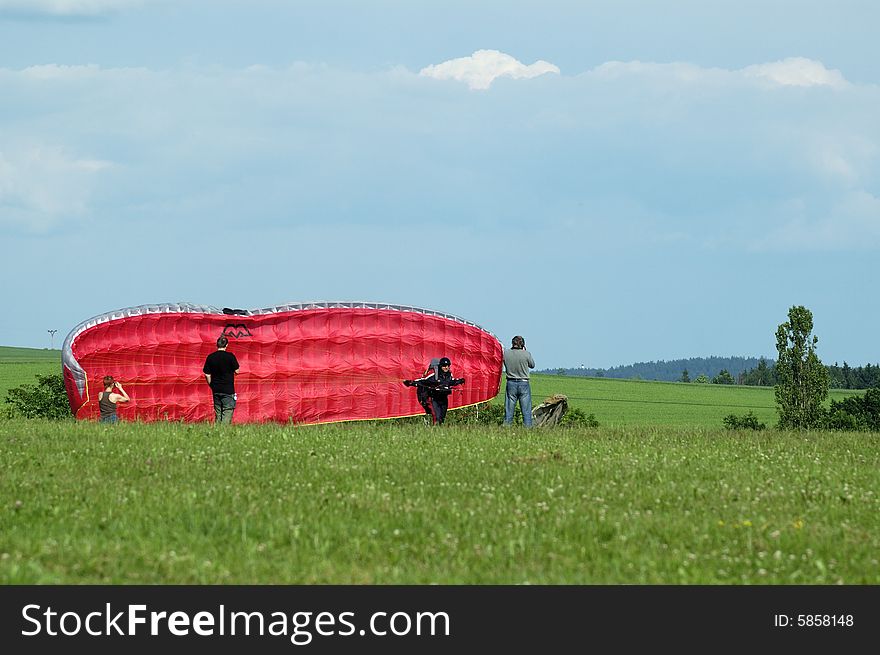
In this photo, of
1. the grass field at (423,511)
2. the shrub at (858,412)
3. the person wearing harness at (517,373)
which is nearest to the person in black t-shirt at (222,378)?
the grass field at (423,511)

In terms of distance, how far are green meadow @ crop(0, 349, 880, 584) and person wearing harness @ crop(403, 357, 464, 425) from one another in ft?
17.9

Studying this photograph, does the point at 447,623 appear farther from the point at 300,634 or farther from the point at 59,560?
the point at 59,560

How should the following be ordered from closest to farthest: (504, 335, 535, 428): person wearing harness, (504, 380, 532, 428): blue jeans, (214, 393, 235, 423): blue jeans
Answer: (214, 393, 235, 423): blue jeans < (504, 335, 535, 428): person wearing harness < (504, 380, 532, 428): blue jeans

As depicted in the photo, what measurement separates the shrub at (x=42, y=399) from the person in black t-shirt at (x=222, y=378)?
83.8ft

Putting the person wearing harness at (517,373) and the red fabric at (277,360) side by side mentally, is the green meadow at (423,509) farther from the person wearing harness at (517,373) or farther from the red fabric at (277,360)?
the red fabric at (277,360)

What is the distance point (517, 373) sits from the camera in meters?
29.8

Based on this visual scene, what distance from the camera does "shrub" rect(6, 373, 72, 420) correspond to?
2037 inches

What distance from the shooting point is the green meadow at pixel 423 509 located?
41.2 ft

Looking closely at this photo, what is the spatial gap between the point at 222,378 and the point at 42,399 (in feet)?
96.5

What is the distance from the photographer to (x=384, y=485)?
17.6 meters

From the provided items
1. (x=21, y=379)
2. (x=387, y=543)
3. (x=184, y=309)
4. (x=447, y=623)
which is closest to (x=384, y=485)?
(x=387, y=543)

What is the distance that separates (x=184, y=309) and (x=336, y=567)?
22.7m

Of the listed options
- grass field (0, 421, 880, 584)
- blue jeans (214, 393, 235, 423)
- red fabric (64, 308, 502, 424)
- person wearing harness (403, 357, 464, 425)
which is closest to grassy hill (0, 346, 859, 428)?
red fabric (64, 308, 502, 424)

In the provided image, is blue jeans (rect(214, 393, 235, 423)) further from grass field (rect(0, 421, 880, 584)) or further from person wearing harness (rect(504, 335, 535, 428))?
person wearing harness (rect(504, 335, 535, 428))
